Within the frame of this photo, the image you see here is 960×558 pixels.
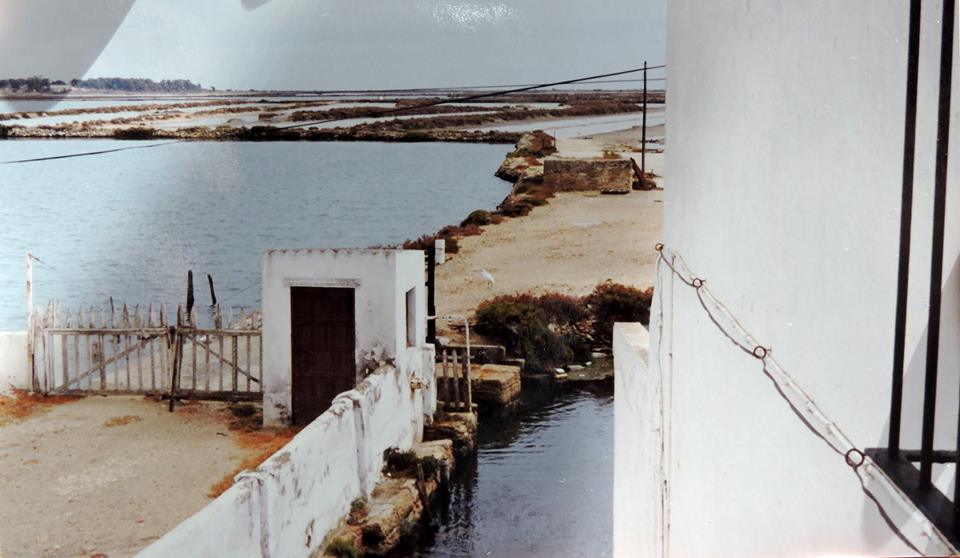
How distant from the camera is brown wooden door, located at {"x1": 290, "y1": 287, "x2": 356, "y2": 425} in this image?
12.4 metres

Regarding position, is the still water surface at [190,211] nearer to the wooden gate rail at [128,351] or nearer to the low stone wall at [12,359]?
the low stone wall at [12,359]

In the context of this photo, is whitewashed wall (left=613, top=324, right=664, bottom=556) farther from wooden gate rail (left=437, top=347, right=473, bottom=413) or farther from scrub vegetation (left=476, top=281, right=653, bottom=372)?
scrub vegetation (left=476, top=281, right=653, bottom=372)

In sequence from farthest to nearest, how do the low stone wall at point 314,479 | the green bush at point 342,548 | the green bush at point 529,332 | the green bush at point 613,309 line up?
1. the green bush at point 613,309
2. the green bush at point 529,332
3. the green bush at point 342,548
4. the low stone wall at point 314,479

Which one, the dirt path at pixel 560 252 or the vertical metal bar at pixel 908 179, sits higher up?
the vertical metal bar at pixel 908 179

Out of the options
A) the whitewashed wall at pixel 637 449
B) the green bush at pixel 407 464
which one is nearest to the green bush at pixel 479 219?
the green bush at pixel 407 464

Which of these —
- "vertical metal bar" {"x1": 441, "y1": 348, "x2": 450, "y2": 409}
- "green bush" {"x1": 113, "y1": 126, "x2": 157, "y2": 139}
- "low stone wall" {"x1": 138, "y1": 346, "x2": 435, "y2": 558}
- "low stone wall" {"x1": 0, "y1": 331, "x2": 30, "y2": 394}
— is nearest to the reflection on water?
"vertical metal bar" {"x1": 441, "y1": 348, "x2": 450, "y2": 409}

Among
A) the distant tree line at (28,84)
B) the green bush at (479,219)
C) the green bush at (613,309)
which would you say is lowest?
the green bush at (613,309)

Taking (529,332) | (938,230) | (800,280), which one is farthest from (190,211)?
(938,230)

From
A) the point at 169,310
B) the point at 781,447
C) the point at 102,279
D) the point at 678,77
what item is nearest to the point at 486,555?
the point at 678,77

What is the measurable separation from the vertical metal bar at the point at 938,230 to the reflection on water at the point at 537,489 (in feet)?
33.2

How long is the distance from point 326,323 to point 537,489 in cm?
396

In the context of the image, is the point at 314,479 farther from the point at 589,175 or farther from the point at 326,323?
the point at 589,175

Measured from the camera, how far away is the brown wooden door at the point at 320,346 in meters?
12.4

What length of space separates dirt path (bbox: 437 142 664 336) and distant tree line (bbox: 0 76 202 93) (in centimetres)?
1143
